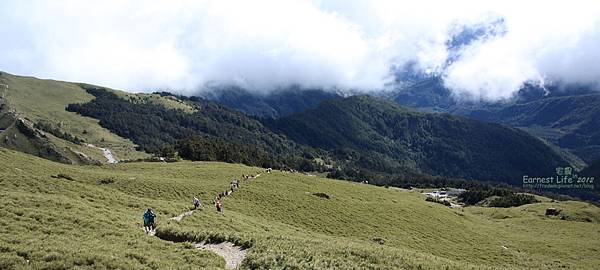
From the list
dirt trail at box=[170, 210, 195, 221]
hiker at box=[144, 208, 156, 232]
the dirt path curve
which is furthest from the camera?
dirt trail at box=[170, 210, 195, 221]

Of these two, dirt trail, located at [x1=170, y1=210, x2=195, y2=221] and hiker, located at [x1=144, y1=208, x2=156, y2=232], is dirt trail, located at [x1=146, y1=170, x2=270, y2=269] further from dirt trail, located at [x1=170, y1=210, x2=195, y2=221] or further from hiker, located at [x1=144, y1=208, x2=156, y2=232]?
dirt trail, located at [x1=170, y1=210, x2=195, y2=221]

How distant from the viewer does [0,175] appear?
57.2 metres

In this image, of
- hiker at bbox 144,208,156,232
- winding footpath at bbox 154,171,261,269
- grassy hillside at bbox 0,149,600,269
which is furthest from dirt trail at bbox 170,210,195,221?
winding footpath at bbox 154,171,261,269

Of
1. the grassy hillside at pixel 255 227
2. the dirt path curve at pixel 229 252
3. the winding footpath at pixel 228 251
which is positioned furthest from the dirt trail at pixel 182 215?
the dirt path curve at pixel 229 252

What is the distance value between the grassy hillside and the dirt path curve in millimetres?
796

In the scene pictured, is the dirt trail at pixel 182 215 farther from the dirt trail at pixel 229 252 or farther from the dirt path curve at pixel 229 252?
the dirt path curve at pixel 229 252

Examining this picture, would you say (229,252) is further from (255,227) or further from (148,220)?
(255,227)

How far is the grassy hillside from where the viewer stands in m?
30.5

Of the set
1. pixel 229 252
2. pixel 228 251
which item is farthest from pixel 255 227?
pixel 229 252

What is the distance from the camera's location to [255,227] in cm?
5494

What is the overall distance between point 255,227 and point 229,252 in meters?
20.2

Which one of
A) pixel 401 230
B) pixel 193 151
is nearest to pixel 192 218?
pixel 401 230

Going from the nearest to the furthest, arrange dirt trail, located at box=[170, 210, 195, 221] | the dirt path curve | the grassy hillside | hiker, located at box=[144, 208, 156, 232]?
1. the grassy hillside
2. the dirt path curve
3. hiker, located at box=[144, 208, 156, 232]
4. dirt trail, located at box=[170, 210, 195, 221]

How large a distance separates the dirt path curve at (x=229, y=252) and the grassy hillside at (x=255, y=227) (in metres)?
0.80
